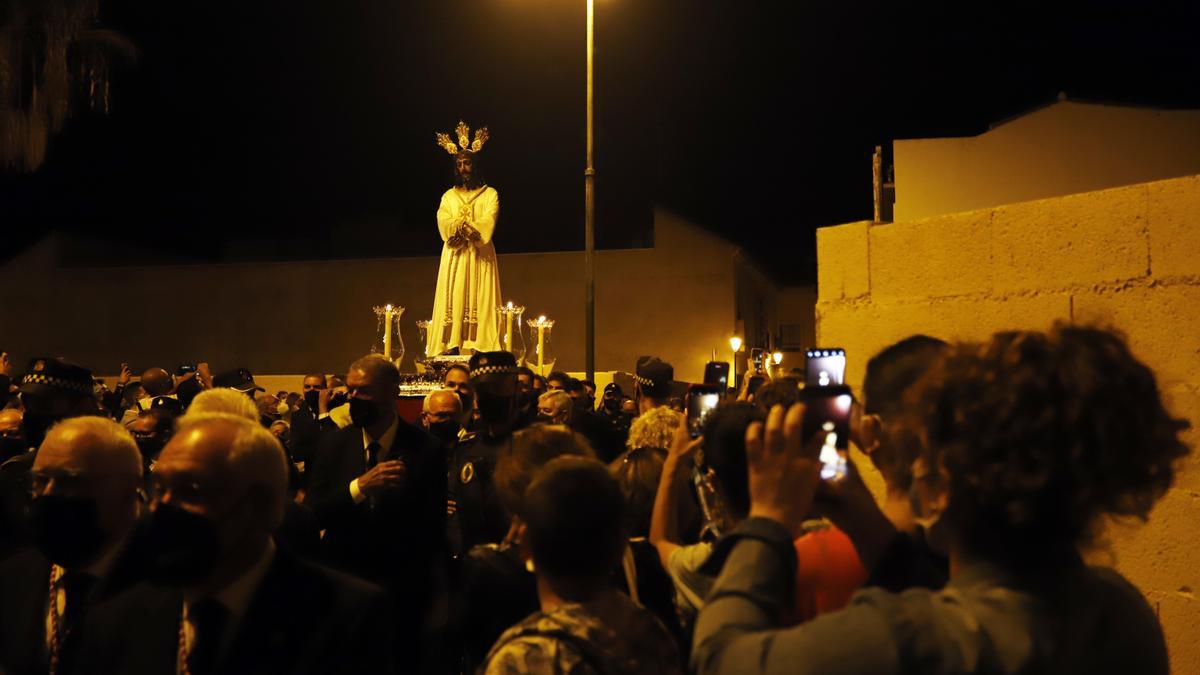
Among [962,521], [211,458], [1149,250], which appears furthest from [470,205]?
[962,521]

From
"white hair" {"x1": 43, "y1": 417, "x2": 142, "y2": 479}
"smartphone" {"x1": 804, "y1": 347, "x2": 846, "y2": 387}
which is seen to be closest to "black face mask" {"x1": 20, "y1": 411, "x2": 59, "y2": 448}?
"white hair" {"x1": 43, "y1": 417, "x2": 142, "y2": 479}

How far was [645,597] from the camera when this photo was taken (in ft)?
11.1

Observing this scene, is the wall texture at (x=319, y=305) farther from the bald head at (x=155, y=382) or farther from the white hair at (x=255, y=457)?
the white hair at (x=255, y=457)

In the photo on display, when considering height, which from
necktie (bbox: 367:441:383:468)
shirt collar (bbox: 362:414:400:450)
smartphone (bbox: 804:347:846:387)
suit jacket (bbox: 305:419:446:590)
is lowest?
suit jacket (bbox: 305:419:446:590)

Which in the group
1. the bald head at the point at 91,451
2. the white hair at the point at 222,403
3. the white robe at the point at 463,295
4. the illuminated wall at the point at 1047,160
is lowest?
the bald head at the point at 91,451

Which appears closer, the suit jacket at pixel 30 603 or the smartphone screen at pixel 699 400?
the suit jacket at pixel 30 603

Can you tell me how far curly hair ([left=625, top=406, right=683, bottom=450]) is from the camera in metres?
4.41

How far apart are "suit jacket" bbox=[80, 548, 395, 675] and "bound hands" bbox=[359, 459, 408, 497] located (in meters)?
2.28

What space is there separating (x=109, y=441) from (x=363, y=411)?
221cm

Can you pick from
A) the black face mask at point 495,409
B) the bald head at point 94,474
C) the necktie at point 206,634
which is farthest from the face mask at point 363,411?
the necktie at point 206,634

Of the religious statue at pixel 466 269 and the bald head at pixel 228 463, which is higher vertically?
the religious statue at pixel 466 269

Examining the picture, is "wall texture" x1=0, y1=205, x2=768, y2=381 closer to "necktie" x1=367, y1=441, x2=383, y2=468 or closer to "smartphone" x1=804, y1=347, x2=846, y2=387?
"necktie" x1=367, y1=441, x2=383, y2=468

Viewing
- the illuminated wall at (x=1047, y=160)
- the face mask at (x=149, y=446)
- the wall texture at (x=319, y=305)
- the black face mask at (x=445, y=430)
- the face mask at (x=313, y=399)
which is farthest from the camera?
the wall texture at (x=319, y=305)

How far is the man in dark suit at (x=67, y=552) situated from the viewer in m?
2.67
